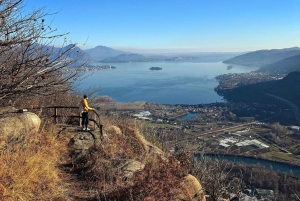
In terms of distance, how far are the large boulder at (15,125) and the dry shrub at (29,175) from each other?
0.80 feet

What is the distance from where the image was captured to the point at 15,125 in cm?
668

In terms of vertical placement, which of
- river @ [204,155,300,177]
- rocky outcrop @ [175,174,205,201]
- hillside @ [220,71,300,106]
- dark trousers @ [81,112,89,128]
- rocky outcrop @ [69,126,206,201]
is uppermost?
dark trousers @ [81,112,89,128]

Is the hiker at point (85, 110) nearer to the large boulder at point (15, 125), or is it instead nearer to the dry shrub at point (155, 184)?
the large boulder at point (15, 125)

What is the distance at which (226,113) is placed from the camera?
65438mm

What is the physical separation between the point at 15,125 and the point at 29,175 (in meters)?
2.17

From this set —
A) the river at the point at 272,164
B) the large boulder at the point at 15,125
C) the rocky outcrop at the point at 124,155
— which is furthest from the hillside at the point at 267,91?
the large boulder at the point at 15,125

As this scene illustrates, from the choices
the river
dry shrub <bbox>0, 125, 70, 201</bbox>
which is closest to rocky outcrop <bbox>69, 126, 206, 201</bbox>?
dry shrub <bbox>0, 125, 70, 201</bbox>

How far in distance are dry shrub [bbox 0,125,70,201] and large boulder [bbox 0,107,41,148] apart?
25cm

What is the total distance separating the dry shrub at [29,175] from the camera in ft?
15.4

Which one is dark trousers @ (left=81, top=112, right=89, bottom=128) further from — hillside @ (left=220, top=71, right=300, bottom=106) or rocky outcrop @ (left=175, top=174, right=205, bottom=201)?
hillside @ (left=220, top=71, right=300, bottom=106)

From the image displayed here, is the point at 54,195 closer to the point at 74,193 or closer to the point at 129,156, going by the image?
the point at 74,193

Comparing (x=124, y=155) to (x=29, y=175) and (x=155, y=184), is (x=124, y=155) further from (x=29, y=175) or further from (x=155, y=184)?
(x=29, y=175)

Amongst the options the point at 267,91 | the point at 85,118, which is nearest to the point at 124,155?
the point at 85,118

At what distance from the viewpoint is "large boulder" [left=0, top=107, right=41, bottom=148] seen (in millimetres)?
6383
